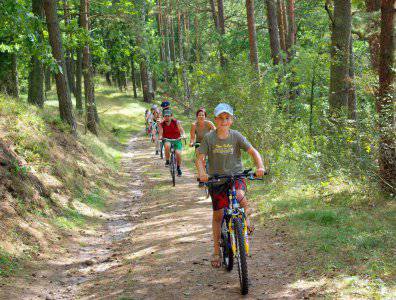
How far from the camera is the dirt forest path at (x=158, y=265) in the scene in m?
6.35

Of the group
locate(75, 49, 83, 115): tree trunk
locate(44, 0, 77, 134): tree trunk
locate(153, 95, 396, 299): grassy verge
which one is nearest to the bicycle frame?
locate(153, 95, 396, 299): grassy verge

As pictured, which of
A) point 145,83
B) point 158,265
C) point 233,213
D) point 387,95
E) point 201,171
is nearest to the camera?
point 233,213

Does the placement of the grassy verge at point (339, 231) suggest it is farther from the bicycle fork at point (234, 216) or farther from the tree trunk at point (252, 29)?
the tree trunk at point (252, 29)

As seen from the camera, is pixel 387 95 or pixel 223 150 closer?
pixel 223 150

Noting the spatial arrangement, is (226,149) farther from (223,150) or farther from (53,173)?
(53,173)

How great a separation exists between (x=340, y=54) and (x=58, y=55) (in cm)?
896

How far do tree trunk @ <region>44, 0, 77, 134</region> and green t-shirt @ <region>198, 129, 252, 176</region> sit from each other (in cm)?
937

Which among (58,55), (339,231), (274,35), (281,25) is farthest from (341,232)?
(281,25)

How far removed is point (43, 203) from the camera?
10.2 m

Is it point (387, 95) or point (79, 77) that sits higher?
point (79, 77)

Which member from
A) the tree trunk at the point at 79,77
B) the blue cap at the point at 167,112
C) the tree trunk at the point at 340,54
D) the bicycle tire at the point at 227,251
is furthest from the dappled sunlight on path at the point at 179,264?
the tree trunk at the point at 79,77

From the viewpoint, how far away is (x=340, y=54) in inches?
430

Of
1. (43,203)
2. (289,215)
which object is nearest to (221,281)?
(289,215)

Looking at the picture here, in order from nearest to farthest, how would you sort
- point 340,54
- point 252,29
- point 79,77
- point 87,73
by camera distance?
point 340,54 < point 252,29 < point 87,73 < point 79,77
